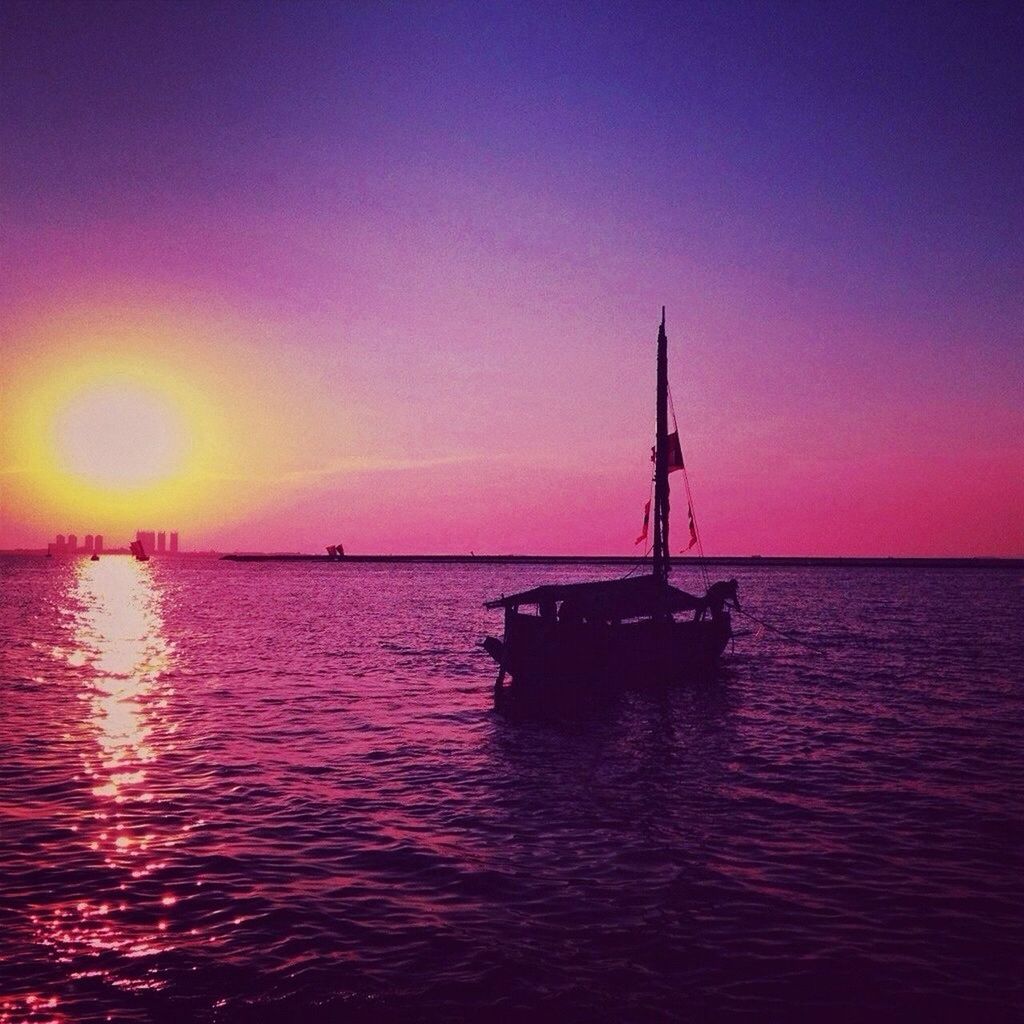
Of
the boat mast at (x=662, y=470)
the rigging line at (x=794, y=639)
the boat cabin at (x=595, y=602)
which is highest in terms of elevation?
the boat mast at (x=662, y=470)

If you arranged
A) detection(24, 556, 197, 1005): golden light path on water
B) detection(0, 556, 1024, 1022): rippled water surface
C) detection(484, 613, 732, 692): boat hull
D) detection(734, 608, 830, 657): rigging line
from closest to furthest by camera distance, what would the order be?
detection(0, 556, 1024, 1022): rippled water surface → detection(24, 556, 197, 1005): golden light path on water → detection(484, 613, 732, 692): boat hull → detection(734, 608, 830, 657): rigging line

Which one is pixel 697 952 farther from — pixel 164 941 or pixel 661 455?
pixel 661 455

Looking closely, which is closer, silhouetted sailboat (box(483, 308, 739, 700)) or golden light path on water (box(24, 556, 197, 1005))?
golden light path on water (box(24, 556, 197, 1005))

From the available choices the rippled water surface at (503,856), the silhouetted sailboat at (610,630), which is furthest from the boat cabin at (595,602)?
the rippled water surface at (503,856)

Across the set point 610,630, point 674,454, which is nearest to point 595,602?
point 610,630

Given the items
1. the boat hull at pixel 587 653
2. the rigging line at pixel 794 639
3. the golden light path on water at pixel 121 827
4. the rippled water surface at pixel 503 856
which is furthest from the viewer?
the rigging line at pixel 794 639

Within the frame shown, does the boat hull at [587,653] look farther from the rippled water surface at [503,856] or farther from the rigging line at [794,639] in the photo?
the rigging line at [794,639]

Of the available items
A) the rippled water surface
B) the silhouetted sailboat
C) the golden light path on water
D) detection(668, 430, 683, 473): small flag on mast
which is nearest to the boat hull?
the silhouetted sailboat

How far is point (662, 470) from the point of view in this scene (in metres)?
35.9

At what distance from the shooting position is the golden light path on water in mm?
10625

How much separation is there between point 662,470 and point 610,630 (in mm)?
7098

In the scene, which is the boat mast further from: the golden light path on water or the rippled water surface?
the golden light path on water

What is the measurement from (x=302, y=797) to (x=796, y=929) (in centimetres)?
1058

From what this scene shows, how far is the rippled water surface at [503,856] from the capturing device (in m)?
9.81
